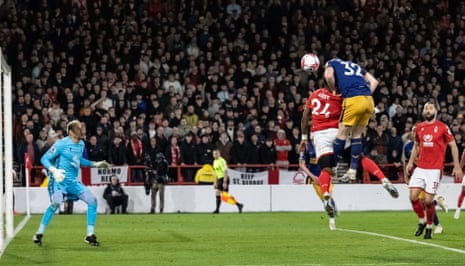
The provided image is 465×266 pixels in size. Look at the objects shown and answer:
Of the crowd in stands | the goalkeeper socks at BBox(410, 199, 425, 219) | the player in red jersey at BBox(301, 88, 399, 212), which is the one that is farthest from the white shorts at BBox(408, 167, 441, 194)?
the crowd in stands

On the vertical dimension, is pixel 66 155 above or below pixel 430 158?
above

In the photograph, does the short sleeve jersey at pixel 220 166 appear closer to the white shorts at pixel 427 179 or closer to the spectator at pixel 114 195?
the spectator at pixel 114 195

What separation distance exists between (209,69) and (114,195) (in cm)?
579

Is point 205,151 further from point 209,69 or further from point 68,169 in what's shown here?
point 68,169

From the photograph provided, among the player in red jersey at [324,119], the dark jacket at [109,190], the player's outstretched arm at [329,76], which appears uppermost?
the player's outstretched arm at [329,76]

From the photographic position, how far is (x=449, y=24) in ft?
128

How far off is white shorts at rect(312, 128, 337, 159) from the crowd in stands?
12.4m

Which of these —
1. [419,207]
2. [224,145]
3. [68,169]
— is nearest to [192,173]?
[224,145]

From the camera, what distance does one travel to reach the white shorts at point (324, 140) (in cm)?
1644

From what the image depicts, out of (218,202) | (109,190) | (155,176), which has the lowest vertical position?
(218,202)

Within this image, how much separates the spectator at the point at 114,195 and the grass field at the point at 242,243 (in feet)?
16.2

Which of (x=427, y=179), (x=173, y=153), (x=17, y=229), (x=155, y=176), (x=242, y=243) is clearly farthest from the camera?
(x=173, y=153)

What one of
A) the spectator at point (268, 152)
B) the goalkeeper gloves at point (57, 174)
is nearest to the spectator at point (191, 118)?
the spectator at point (268, 152)

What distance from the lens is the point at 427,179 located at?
18141 mm
